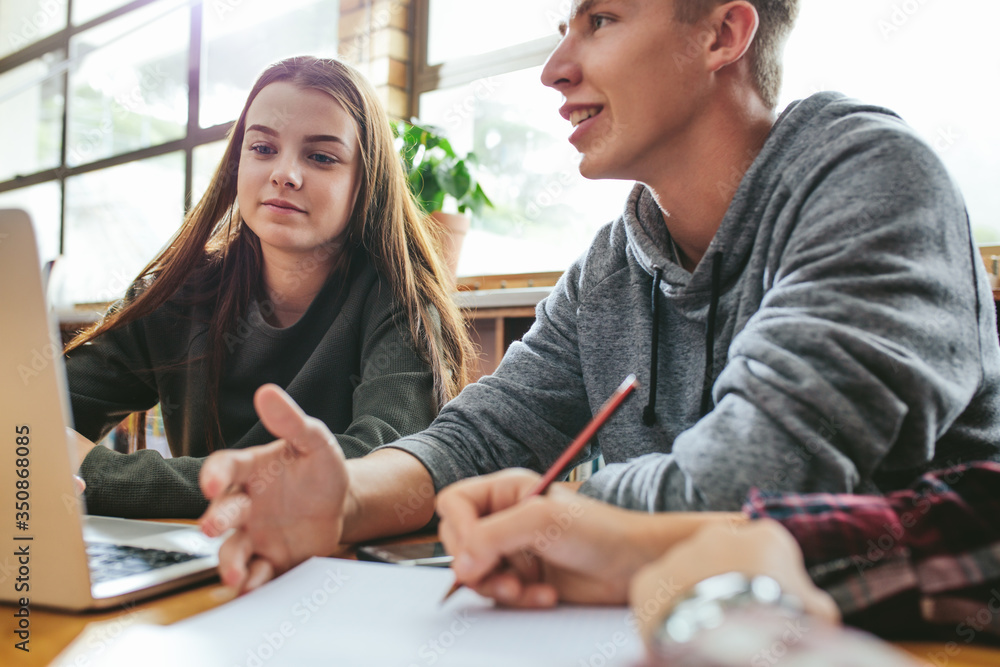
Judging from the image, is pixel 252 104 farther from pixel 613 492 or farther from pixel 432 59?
pixel 432 59

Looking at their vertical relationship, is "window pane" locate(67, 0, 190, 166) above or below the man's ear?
above

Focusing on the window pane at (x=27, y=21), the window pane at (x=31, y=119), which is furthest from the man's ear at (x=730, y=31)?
the window pane at (x=27, y=21)

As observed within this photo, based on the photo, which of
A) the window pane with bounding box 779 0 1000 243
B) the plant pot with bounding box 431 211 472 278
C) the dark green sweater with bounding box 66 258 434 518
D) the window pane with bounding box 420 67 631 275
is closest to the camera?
the dark green sweater with bounding box 66 258 434 518

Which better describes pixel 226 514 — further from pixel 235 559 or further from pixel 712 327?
pixel 712 327

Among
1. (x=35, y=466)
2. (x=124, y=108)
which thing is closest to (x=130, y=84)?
(x=124, y=108)

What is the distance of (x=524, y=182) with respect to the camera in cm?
249

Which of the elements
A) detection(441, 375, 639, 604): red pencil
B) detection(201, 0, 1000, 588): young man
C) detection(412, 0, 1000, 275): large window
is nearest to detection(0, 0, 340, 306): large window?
detection(412, 0, 1000, 275): large window

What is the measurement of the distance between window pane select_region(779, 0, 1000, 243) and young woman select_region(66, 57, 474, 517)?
3.06ft

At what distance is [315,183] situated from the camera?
1.27 m

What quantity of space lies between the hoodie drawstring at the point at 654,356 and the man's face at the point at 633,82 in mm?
157

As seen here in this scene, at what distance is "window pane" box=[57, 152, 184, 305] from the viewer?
3.92 m

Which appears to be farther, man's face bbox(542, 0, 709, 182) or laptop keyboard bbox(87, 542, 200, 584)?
man's face bbox(542, 0, 709, 182)

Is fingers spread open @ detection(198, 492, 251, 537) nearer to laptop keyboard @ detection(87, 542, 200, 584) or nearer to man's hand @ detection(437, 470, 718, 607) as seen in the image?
laptop keyboard @ detection(87, 542, 200, 584)

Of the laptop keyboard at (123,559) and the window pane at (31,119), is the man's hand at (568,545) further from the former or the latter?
the window pane at (31,119)
